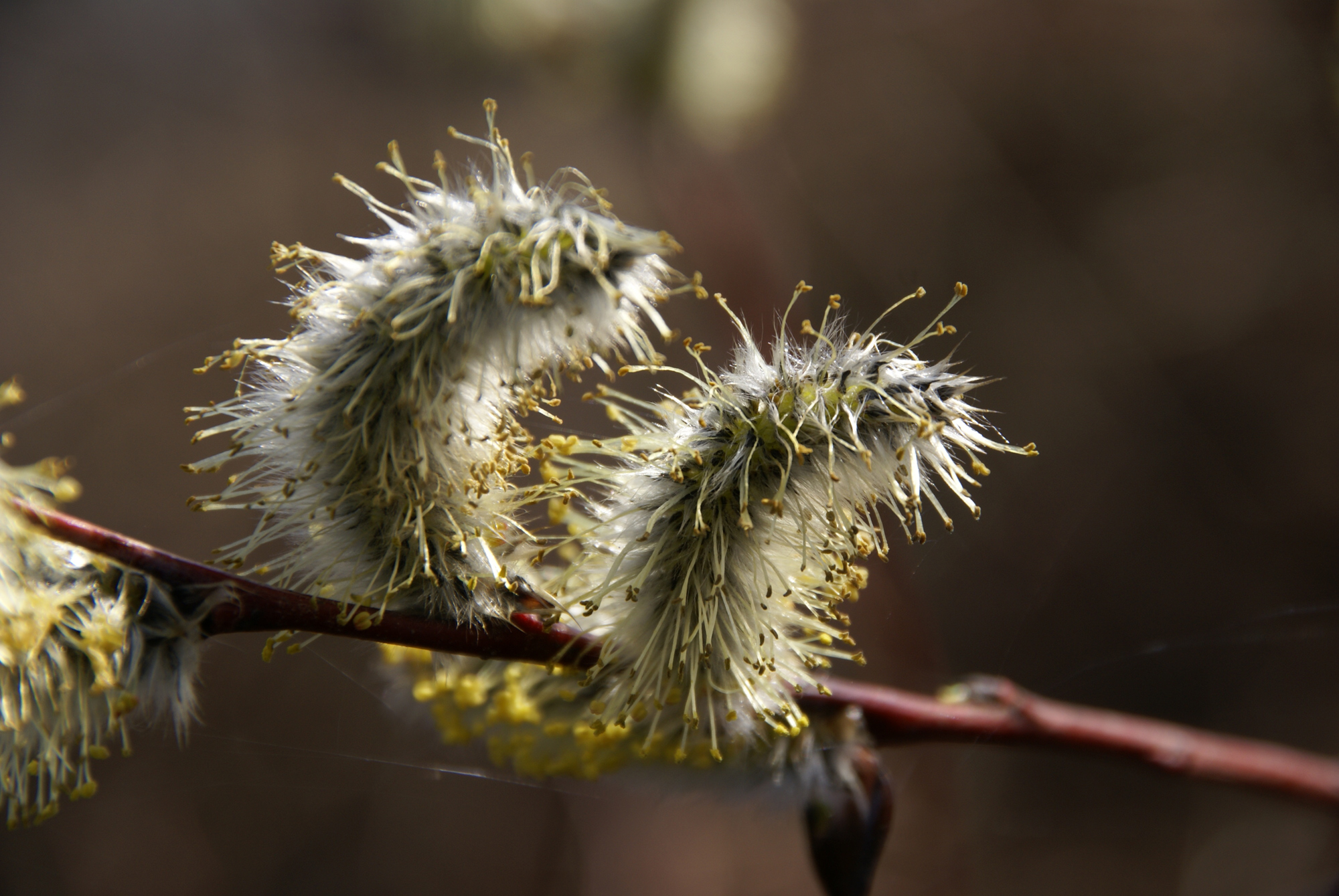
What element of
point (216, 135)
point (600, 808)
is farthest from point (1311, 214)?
point (216, 135)

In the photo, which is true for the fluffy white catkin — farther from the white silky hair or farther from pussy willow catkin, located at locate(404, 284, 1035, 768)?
the white silky hair

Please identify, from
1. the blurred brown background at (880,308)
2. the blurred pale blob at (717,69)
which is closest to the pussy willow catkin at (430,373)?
the blurred brown background at (880,308)

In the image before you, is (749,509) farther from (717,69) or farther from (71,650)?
(717,69)

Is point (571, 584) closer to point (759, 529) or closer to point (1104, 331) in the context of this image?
point (759, 529)

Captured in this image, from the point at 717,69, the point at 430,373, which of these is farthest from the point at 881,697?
the point at 717,69

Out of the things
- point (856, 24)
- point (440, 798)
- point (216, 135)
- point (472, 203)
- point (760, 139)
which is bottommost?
point (440, 798)

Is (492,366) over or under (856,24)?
under
